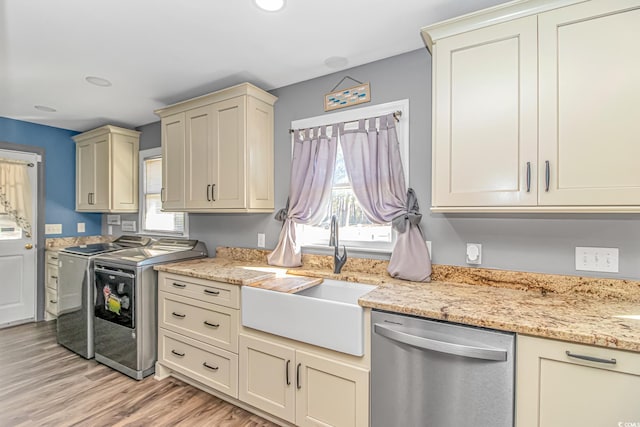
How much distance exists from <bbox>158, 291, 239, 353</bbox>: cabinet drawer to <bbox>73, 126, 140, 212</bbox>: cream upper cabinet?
6.00 ft

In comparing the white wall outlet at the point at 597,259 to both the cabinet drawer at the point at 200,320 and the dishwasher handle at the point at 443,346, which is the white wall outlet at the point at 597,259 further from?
the cabinet drawer at the point at 200,320

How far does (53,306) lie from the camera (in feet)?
12.6

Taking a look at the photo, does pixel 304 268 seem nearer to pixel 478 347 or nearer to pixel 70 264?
pixel 478 347

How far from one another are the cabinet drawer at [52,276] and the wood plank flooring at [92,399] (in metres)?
0.97

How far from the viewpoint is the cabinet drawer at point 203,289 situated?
2139 millimetres

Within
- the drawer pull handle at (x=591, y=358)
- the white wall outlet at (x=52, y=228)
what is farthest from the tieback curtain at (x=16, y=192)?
the drawer pull handle at (x=591, y=358)

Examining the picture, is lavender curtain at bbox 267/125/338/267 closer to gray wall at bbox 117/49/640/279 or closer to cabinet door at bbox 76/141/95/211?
gray wall at bbox 117/49/640/279

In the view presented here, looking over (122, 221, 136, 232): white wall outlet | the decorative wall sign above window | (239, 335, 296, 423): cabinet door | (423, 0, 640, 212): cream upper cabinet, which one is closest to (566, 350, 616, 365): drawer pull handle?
(423, 0, 640, 212): cream upper cabinet

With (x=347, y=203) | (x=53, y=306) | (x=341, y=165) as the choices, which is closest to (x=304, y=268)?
(x=347, y=203)

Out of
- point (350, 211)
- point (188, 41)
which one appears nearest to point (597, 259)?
point (350, 211)

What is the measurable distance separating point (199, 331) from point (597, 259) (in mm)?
2465

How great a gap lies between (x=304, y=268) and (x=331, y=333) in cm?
89

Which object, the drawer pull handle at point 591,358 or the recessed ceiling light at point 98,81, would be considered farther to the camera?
the recessed ceiling light at point 98,81

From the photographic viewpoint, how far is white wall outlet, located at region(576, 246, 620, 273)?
63.7 inches
